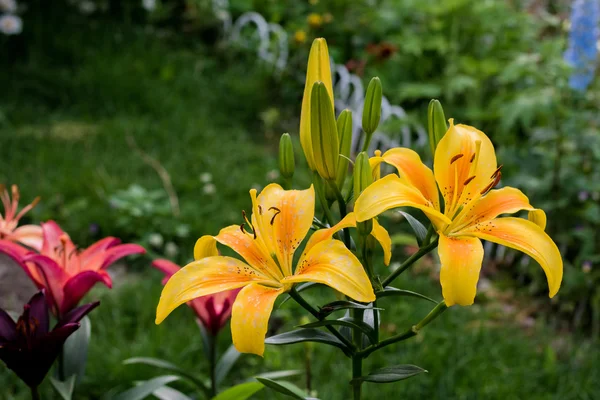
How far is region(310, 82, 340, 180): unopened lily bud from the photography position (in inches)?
34.8

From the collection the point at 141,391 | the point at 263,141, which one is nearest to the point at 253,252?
the point at 141,391

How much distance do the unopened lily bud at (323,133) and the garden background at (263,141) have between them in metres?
0.73

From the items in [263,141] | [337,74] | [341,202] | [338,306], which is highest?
[341,202]

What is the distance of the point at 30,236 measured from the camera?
4.18 ft

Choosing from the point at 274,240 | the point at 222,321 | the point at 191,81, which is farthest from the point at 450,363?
the point at 191,81

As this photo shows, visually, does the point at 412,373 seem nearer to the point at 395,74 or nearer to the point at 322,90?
the point at 322,90

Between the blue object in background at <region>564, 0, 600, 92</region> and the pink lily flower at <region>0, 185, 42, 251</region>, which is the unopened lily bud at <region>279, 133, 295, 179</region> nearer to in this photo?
the pink lily flower at <region>0, 185, 42, 251</region>

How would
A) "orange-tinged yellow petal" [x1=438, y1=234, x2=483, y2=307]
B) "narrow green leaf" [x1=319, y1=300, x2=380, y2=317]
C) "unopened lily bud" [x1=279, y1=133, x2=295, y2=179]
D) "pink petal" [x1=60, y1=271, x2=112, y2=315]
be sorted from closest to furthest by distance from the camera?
"orange-tinged yellow petal" [x1=438, y1=234, x2=483, y2=307] → "narrow green leaf" [x1=319, y1=300, x2=380, y2=317] → "unopened lily bud" [x1=279, y1=133, x2=295, y2=179] → "pink petal" [x1=60, y1=271, x2=112, y2=315]

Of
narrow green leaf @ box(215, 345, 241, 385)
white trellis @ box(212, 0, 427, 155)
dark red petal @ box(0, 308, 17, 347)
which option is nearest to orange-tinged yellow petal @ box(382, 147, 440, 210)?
dark red petal @ box(0, 308, 17, 347)

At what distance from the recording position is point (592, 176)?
290 cm

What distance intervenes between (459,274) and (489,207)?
186mm

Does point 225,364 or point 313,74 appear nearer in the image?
point 313,74

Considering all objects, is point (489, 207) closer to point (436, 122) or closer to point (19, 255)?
point (436, 122)

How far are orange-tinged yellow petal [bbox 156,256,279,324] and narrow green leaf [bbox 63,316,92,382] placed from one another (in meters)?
0.49
